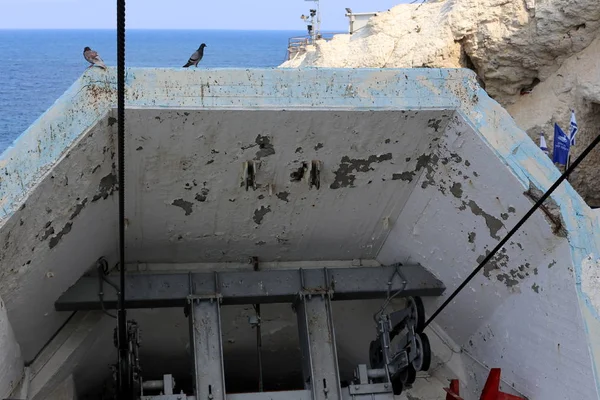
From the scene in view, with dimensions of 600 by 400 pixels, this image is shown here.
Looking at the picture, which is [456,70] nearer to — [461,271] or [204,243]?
[461,271]

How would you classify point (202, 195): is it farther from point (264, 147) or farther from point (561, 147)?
point (561, 147)

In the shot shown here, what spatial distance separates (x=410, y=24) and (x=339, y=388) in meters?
7.09

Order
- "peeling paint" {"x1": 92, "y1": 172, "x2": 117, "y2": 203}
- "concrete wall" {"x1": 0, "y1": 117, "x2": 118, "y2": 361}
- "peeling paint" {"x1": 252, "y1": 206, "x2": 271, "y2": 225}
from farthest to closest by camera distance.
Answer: "peeling paint" {"x1": 252, "y1": 206, "x2": 271, "y2": 225} → "peeling paint" {"x1": 92, "y1": 172, "x2": 117, "y2": 203} → "concrete wall" {"x1": 0, "y1": 117, "x2": 118, "y2": 361}

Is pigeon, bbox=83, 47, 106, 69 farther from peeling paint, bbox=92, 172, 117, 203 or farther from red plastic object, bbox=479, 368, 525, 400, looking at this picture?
red plastic object, bbox=479, 368, 525, 400

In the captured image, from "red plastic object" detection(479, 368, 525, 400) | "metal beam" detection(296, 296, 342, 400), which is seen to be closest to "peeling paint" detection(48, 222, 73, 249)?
"metal beam" detection(296, 296, 342, 400)

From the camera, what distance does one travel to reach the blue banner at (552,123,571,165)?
9078 mm

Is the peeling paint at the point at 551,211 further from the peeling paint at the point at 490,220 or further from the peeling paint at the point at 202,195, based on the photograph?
the peeling paint at the point at 202,195

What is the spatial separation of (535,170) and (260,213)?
2013 millimetres

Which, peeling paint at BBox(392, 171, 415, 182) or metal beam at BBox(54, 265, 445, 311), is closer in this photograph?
peeling paint at BBox(392, 171, 415, 182)

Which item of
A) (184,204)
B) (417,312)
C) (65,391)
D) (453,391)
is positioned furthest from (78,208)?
(453,391)

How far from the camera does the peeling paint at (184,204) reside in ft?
20.0

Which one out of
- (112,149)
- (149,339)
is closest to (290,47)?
(149,339)

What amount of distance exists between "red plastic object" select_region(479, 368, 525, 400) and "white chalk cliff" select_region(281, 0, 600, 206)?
4615 mm

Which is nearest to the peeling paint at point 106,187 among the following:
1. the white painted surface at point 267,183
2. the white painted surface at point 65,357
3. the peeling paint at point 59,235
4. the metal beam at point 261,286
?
the white painted surface at point 267,183
